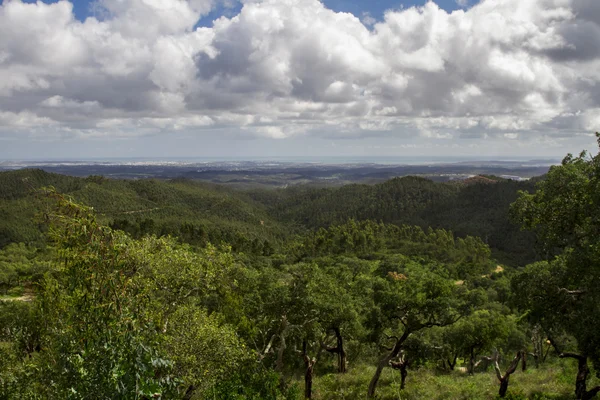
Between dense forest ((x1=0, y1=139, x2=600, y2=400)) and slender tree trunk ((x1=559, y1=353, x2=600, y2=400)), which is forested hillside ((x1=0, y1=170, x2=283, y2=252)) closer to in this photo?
dense forest ((x1=0, y1=139, x2=600, y2=400))

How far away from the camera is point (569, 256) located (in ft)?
37.5

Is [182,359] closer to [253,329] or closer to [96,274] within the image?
[96,274]

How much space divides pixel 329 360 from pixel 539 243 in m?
17.3

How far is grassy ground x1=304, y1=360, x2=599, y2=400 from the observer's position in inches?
599

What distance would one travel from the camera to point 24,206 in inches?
6058

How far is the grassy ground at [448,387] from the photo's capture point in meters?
15.2

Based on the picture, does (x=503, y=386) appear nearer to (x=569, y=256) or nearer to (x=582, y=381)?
(x=582, y=381)

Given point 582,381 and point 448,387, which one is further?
point 448,387

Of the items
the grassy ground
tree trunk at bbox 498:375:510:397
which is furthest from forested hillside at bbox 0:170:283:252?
tree trunk at bbox 498:375:510:397

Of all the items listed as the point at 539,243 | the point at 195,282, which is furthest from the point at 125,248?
the point at 539,243

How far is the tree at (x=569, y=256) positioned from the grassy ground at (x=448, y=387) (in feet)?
7.80

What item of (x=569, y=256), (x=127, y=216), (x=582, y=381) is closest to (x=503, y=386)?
(x=582, y=381)

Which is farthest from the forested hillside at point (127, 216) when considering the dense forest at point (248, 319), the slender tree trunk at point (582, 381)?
the slender tree trunk at point (582, 381)

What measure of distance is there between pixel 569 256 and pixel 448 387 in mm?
8885
